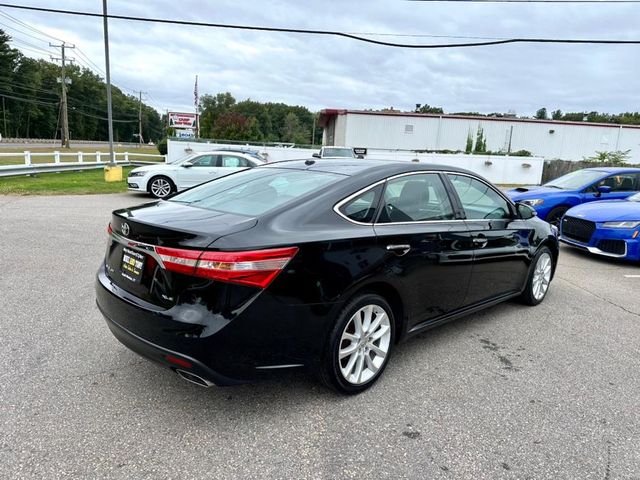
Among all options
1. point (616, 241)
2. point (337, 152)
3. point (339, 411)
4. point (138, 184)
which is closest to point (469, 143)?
point (337, 152)

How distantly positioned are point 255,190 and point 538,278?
3.50 metres

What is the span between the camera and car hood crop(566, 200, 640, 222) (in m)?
7.46

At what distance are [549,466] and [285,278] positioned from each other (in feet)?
5.82

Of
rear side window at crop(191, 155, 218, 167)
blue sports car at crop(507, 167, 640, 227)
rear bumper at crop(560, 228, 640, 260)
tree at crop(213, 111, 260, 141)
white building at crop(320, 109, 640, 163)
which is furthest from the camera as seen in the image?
tree at crop(213, 111, 260, 141)

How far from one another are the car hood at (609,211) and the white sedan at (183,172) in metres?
8.31

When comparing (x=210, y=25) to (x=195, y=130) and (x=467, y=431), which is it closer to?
(x=467, y=431)

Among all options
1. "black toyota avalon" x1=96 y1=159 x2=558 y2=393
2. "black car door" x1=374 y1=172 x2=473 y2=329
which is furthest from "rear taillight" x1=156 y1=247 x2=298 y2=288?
"black car door" x1=374 y1=172 x2=473 y2=329

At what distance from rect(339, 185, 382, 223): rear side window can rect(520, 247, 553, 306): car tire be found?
2542 mm

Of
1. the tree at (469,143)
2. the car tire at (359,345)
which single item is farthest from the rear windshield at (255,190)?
the tree at (469,143)

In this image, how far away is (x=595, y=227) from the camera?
24.9 feet

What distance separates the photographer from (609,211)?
7.75 metres

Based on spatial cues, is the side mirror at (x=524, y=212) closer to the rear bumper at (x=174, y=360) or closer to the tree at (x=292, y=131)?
the rear bumper at (x=174, y=360)

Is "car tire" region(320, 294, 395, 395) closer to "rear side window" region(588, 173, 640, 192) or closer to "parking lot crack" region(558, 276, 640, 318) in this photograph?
"parking lot crack" region(558, 276, 640, 318)

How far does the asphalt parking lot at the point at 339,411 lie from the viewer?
2.41 metres
